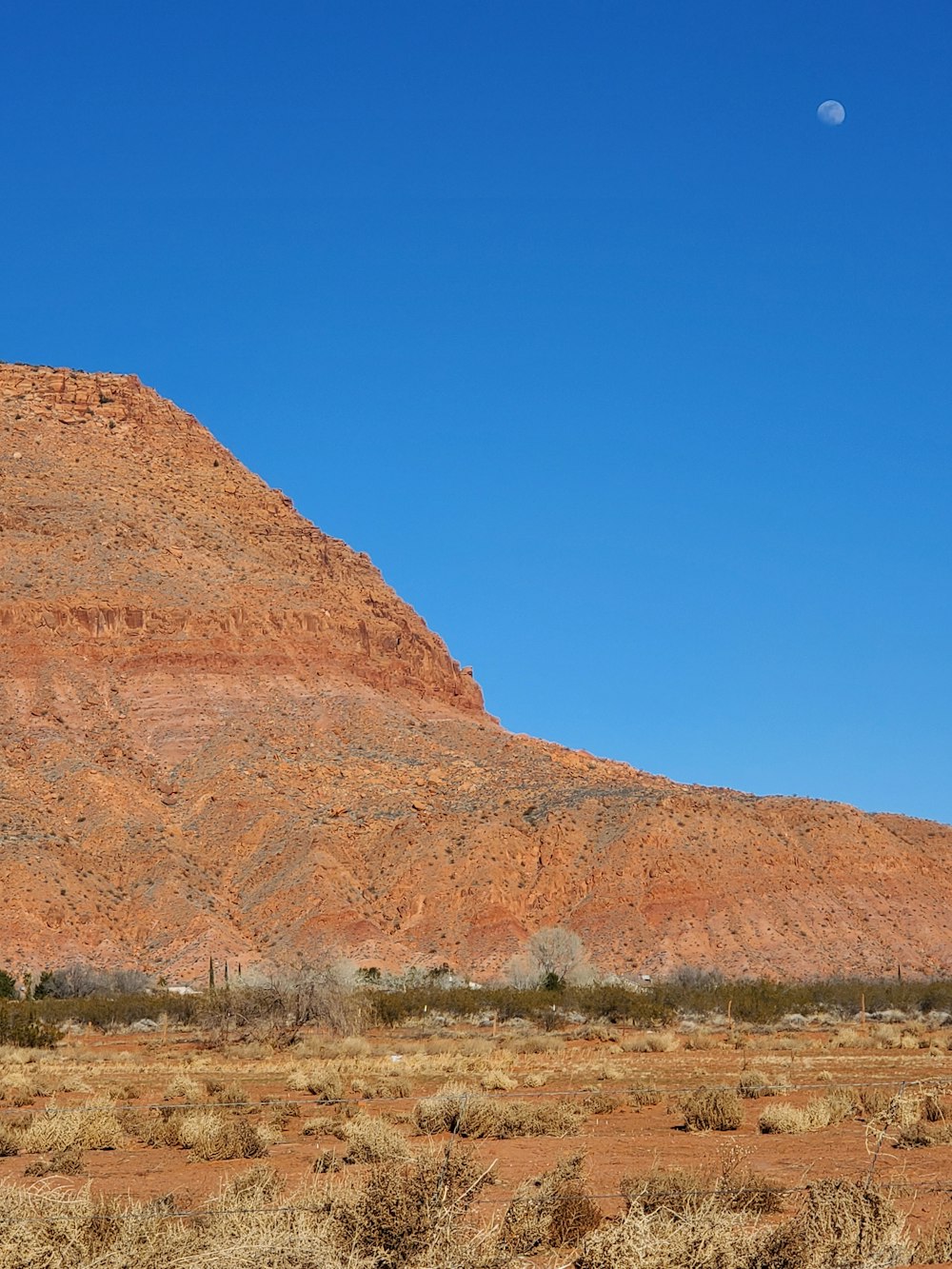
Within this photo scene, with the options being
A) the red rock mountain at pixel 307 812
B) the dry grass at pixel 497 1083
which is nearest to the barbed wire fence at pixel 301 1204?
the dry grass at pixel 497 1083

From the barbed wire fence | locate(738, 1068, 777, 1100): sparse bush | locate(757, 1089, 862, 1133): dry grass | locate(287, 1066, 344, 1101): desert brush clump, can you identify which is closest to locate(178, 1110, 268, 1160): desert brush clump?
the barbed wire fence

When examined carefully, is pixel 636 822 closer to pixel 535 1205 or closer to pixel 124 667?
pixel 124 667

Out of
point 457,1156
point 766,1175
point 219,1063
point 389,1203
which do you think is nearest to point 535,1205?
point 457,1156

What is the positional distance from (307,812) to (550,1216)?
231 ft

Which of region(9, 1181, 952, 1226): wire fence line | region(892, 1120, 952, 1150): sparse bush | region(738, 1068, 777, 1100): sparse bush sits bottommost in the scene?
region(738, 1068, 777, 1100): sparse bush

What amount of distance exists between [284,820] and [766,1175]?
65.9 meters

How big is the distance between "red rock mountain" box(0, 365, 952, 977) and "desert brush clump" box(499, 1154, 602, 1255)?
57.1 m

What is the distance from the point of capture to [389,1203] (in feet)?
32.0

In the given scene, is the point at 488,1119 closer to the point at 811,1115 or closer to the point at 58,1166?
the point at 811,1115

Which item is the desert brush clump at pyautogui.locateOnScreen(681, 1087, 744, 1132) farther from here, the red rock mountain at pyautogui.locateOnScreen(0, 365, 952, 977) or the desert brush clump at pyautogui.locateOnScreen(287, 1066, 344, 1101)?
the red rock mountain at pyautogui.locateOnScreen(0, 365, 952, 977)

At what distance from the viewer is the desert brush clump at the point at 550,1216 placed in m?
10.2

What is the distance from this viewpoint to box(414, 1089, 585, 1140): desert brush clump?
18.4 meters

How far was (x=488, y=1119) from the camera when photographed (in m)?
18.4

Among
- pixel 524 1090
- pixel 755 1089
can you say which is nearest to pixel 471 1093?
pixel 524 1090
